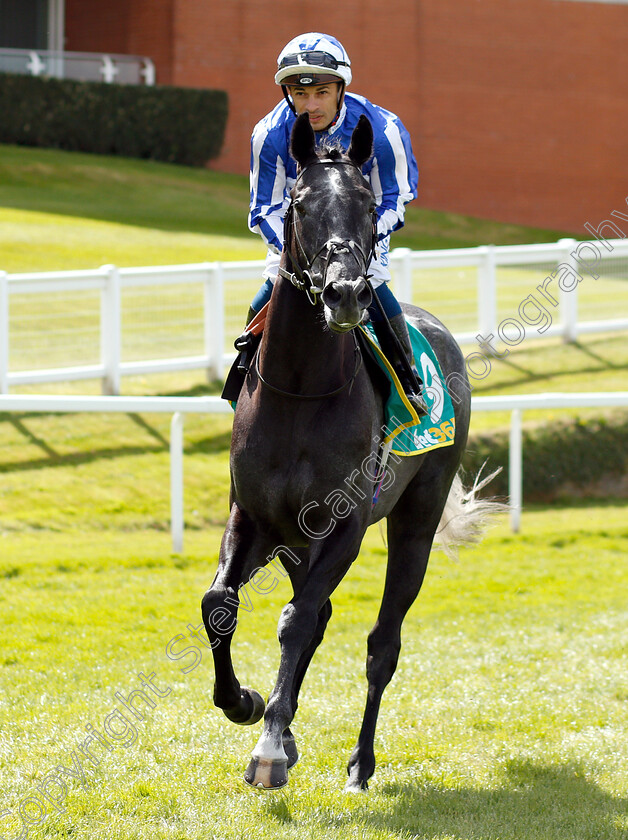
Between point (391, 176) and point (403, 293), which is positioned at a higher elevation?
point (391, 176)

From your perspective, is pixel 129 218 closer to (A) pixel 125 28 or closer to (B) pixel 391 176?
(A) pixel 125 28

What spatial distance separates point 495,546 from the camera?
25.9ft

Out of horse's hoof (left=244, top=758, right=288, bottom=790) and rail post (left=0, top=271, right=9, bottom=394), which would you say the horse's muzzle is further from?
rail post (left=0, top=271, right=9, bottom=394)

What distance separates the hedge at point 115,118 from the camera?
855 inches

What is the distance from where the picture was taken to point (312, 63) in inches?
149

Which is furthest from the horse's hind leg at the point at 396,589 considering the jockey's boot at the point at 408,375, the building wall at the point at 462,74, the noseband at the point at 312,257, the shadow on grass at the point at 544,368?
the building wall at the point at 462,74

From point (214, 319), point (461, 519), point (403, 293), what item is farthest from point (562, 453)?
point (461, 519)

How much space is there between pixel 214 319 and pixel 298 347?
7.27m

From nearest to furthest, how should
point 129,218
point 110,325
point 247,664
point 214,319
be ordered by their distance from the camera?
point 247,664
point 110,325
point 214,319
point 129,218

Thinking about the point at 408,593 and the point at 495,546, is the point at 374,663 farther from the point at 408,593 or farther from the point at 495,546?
the point at 495,546

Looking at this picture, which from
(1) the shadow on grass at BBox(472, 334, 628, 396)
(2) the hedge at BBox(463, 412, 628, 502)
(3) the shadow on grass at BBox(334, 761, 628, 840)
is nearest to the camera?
(3) the shadow on grass at BBox(334, 761, 628, 840)

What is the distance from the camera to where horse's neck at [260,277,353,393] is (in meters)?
3.67

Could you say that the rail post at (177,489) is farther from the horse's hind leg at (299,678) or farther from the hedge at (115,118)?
the hedge at (115,118)

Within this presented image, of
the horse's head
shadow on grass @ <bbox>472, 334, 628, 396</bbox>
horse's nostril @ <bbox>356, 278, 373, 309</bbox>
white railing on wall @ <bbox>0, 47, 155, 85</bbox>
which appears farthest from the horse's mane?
white railing on wall @ <bbox>0, 47, 155, 85</bbox>
